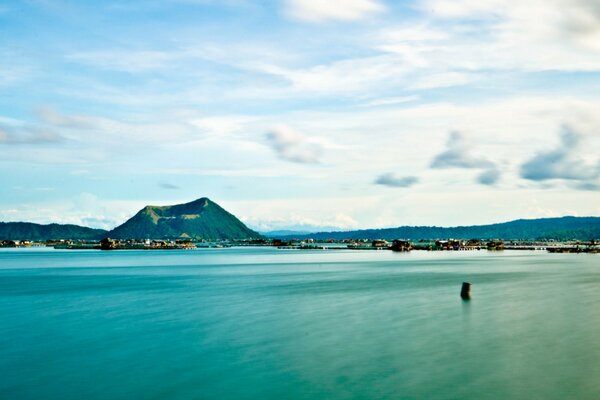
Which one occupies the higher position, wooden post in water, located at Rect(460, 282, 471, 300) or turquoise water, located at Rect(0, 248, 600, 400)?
wooden post in water, located at Rect(460, 282, 471, 300)

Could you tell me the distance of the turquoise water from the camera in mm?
22359

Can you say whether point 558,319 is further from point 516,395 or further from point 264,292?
point 264,292

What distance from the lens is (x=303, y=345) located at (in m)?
30.2

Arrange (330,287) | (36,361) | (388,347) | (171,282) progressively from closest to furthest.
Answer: (36,361) < (388,347) < (330,287) < (171,282)

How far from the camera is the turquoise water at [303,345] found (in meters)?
22.4

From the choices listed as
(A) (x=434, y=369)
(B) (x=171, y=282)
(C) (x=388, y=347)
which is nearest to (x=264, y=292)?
(B) (x=171, y=282)

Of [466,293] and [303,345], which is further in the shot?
[466,293]

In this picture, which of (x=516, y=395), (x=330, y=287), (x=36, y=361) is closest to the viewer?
(x=516, y=395)

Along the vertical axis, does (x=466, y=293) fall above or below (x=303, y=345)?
above

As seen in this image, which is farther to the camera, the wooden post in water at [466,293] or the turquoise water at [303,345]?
the wooden post in water at [466,293]

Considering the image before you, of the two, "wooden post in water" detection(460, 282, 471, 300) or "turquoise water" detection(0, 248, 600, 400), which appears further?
"wooden post in water" detection(460, 282, 471, 300)

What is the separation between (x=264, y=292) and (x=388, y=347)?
30208 millimetres

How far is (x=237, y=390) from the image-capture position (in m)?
22.1

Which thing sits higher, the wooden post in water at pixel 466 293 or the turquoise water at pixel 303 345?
the wooden post in water at pixel 466 293
